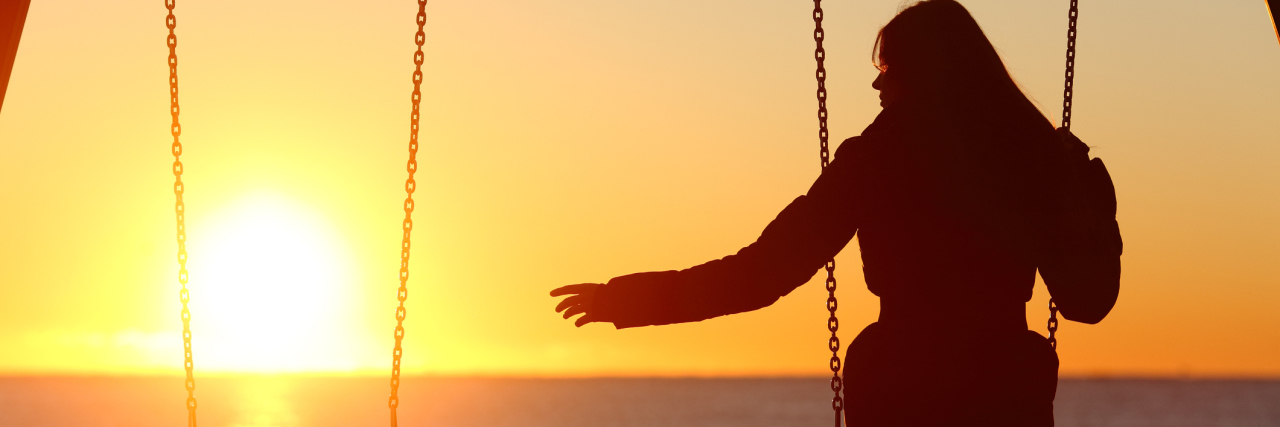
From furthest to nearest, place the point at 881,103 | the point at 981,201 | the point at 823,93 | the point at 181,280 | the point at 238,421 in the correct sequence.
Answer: the point at 238,421 < the point at 181,280 < the point at 823,93 < the point at 881,103 < the point at 981,201

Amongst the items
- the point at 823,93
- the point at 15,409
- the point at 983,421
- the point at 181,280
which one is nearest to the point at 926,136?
the point at 983,421

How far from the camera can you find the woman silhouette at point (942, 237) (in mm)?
3004

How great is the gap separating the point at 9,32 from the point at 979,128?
321cm

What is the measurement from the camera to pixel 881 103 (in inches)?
127

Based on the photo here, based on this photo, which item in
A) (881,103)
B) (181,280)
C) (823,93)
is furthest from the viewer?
(181,280)

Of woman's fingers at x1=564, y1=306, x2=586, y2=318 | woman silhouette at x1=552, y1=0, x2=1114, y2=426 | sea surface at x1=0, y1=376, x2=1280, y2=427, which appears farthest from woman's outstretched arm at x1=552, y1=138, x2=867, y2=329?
sea surface at x1=0, y1=376, x2=1280, y2=427

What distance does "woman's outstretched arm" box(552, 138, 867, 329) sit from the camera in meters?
3.04

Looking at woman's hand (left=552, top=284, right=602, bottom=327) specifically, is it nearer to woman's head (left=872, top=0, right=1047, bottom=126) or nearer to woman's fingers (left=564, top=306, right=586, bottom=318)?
woman's fingers (left=564, top=306, right=586, bottom=318)

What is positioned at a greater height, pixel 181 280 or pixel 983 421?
pixel 181 280

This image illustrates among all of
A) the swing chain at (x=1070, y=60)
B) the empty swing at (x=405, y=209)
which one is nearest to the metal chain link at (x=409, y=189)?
the empty swing at (x=405, y=209)

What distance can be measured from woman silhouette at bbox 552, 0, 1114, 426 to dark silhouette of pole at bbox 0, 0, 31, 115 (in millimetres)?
2737

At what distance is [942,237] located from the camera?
9.88ft

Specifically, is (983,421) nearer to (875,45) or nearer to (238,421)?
(875,45)

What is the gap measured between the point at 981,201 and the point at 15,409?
61.6m
